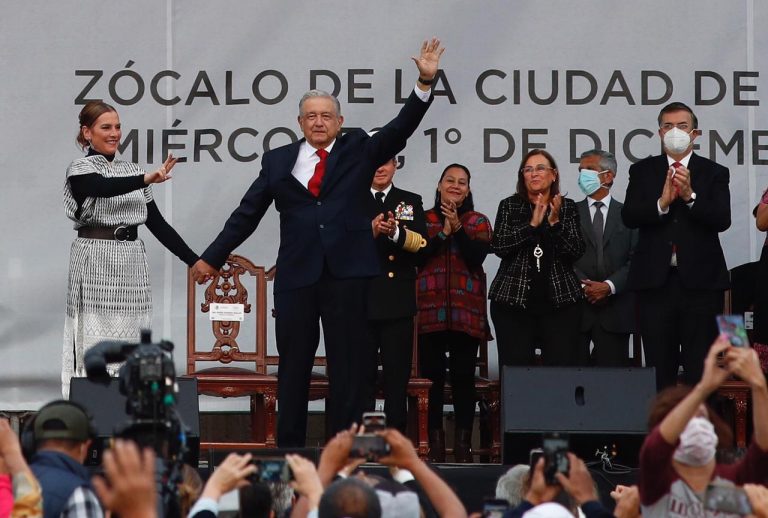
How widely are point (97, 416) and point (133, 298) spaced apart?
0.88m

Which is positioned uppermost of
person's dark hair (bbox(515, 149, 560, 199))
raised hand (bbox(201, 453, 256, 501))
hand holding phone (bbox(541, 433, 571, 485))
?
person's dark hair (bbox(515, 149, 560, 199))

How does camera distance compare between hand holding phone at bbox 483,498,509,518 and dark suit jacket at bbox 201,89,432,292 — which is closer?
hand holding phone at bbox 483,498,509,518

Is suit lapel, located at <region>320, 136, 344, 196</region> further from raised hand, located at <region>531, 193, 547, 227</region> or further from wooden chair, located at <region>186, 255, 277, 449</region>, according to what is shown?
wooden chair, located at <region>186, 255, 277, 449</region>

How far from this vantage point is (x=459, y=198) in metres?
7.79

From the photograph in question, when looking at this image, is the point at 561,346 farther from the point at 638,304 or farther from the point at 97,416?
the point at 97,416

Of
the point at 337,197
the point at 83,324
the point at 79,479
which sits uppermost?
the point at 337,197

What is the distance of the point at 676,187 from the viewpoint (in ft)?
23.2

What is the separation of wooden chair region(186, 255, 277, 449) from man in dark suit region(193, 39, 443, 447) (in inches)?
32.5

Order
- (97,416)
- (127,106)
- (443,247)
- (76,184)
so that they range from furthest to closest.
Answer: (127,106)
(443,247)
(76,184)
(97,416)

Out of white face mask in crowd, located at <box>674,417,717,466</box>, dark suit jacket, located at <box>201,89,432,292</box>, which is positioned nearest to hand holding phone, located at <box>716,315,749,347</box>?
white face mask in crowd, located at <box>674,417,717,466</box>

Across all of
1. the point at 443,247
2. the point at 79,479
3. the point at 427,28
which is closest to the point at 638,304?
the point at 443,247

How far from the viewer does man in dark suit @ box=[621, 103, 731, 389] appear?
711 cm

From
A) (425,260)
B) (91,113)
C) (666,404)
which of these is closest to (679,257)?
(425,260)

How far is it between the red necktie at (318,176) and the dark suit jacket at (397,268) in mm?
641
